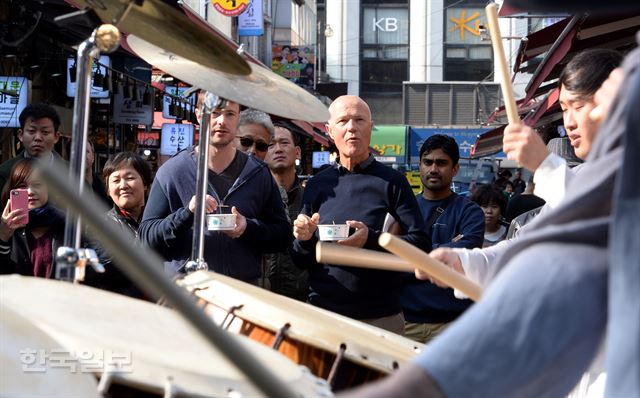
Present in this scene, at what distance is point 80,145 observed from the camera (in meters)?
2.91

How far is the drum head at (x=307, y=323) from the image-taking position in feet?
7.98

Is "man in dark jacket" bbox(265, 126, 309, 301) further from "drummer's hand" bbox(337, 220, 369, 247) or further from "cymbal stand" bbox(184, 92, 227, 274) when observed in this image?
"cymbal stand" bbox(184, 92, 227, 274)

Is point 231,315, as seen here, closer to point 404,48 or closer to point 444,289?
point 444,289

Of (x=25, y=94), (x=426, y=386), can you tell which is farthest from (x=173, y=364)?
(x=25, y=94)

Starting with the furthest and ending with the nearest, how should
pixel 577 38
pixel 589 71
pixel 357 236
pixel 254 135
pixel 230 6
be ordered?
pixel 230 6 → pixel 577 38 → pixel 254 135 → pixel 357 236 → pixel 589 71

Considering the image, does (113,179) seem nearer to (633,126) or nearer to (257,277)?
(257,277)

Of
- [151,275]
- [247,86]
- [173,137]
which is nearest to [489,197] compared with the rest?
[247,86]

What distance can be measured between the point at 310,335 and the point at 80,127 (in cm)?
99

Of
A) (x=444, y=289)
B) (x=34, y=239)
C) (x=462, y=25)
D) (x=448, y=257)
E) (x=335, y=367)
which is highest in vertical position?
(x=462, y=25)

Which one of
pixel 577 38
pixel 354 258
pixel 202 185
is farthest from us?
pixel 577 38

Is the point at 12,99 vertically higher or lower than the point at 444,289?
higher

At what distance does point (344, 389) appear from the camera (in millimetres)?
2422

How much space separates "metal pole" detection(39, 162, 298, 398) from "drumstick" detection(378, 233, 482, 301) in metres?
0.75
